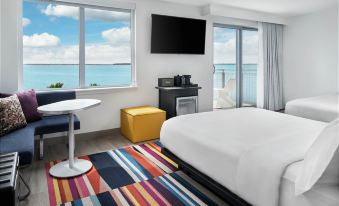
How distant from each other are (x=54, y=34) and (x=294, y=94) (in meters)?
5.69

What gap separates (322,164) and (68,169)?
97.5 inches

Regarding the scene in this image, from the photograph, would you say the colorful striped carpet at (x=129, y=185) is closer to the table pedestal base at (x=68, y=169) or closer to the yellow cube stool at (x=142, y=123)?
the table pedestal base at (x=68, y=169)

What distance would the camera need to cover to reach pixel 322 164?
1.25m

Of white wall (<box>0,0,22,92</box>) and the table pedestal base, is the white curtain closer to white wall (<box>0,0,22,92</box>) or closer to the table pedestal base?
the table pedestal base

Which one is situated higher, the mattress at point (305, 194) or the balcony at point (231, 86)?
the balcony at point (231, 86)

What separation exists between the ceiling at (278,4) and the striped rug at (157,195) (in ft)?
11.4

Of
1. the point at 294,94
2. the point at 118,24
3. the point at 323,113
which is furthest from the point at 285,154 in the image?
the point at 294,94

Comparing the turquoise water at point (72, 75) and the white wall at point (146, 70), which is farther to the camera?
the white wall at point (146, 70)

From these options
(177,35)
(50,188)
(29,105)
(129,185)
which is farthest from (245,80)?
(50,188)

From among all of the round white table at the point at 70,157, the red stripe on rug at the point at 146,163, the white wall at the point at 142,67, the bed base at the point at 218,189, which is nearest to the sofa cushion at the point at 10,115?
the round white table at the point at 70,157

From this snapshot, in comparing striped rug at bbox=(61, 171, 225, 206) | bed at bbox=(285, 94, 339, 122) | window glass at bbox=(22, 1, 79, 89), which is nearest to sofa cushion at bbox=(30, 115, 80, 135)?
window glass at bbox=(22, 1, 79, 89)

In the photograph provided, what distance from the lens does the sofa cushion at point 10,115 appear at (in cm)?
252

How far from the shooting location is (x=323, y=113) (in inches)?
133

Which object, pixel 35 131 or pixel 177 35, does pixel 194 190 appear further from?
pixel 177 35
